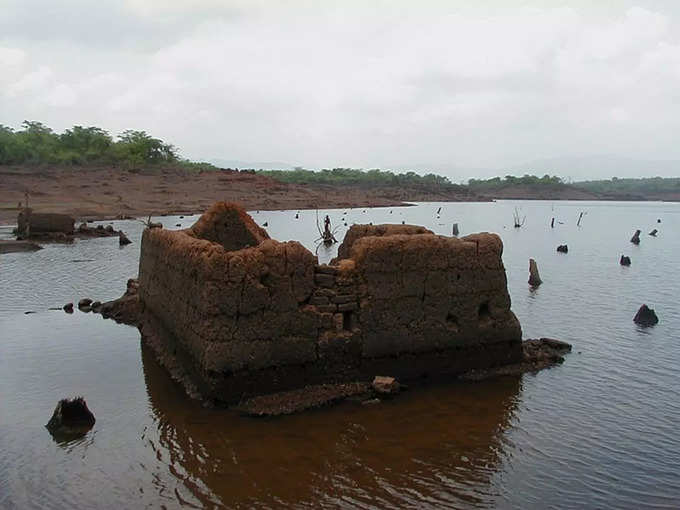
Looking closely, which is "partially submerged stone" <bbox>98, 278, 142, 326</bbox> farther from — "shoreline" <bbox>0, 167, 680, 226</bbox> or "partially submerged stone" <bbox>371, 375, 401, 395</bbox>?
"shoreline" <bbox>0, 167, 680, 226</bbox>

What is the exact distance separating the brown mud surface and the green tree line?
13.6ft

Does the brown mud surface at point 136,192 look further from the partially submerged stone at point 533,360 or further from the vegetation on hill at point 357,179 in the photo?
the partially submerged stone at point 533,360

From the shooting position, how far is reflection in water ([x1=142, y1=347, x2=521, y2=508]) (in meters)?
7.41

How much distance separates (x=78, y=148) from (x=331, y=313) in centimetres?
7235

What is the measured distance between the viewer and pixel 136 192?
193 feet

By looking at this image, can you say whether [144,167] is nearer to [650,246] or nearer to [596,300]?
[650,246]

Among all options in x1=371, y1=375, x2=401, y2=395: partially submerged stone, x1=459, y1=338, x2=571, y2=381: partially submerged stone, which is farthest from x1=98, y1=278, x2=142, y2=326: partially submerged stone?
x1=459, y1=338, x2=571, y2=381: partially submerged stone

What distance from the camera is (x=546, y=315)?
17.9m

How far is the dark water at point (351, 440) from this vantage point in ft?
24.5

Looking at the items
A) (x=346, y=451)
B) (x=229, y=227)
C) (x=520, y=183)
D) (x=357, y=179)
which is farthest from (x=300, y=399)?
(x=520, y=183)

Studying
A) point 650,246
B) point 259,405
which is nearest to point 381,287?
point 259,405

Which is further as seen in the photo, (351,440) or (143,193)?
(143,193)

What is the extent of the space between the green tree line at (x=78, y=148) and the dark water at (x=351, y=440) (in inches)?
2129

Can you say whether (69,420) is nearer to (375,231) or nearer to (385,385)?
(385,385)
